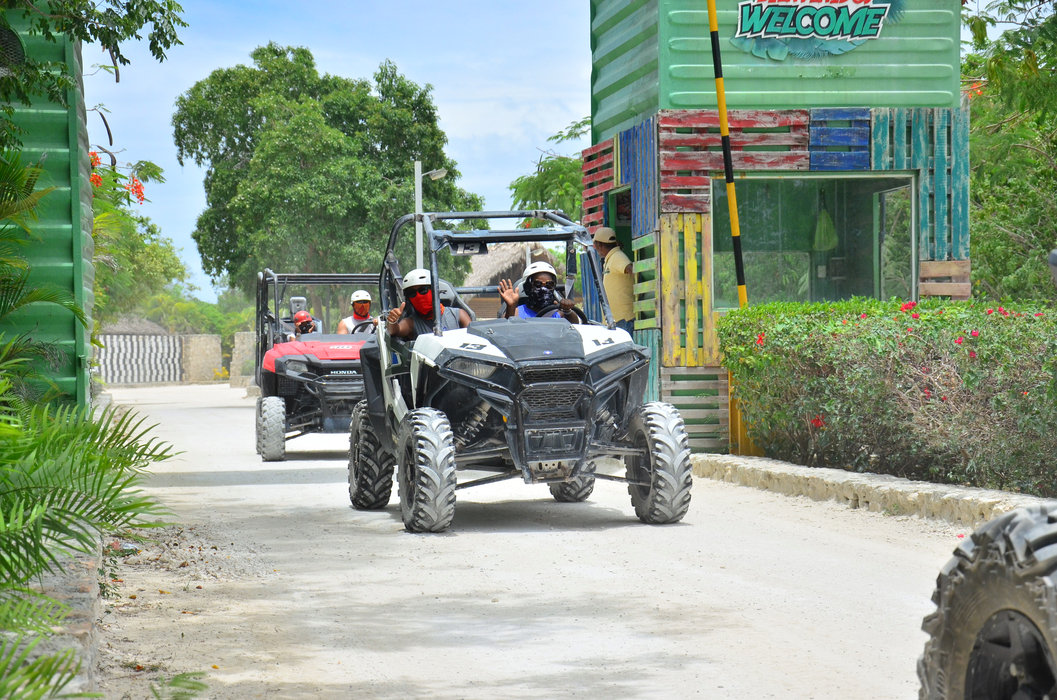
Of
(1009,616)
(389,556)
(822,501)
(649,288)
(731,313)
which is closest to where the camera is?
(1009,616)

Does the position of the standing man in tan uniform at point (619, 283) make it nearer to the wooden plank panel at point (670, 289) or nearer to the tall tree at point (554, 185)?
the wooden plank panel at point (670, 289)

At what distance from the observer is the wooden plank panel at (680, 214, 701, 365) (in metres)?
14.8

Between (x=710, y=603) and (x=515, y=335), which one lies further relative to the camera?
(x=515, y=335)

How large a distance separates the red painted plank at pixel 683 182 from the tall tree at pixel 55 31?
6.17 m

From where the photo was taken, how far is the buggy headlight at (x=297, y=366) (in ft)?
54.6

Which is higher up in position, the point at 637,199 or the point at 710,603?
the point at 637,199

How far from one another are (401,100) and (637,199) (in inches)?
1179

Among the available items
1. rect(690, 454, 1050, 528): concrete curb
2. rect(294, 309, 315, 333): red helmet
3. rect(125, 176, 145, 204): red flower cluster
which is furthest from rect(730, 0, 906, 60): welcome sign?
rect(125, 176, 145, 204): red flower cluster

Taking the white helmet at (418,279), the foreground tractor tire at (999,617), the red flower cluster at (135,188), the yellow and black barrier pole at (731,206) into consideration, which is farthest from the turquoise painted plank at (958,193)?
the red flower cluster at (135,188)

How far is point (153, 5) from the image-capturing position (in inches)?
395

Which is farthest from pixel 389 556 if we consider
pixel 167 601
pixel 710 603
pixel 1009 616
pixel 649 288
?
pixel 649 288

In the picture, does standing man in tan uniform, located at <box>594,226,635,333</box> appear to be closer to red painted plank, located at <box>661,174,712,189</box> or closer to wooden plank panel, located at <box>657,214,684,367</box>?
wooden plank panel, located at <box>657,214,684,367</box>

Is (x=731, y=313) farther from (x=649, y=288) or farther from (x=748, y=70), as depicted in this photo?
(x=748, y=70)

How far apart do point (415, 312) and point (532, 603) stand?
4.16 m
